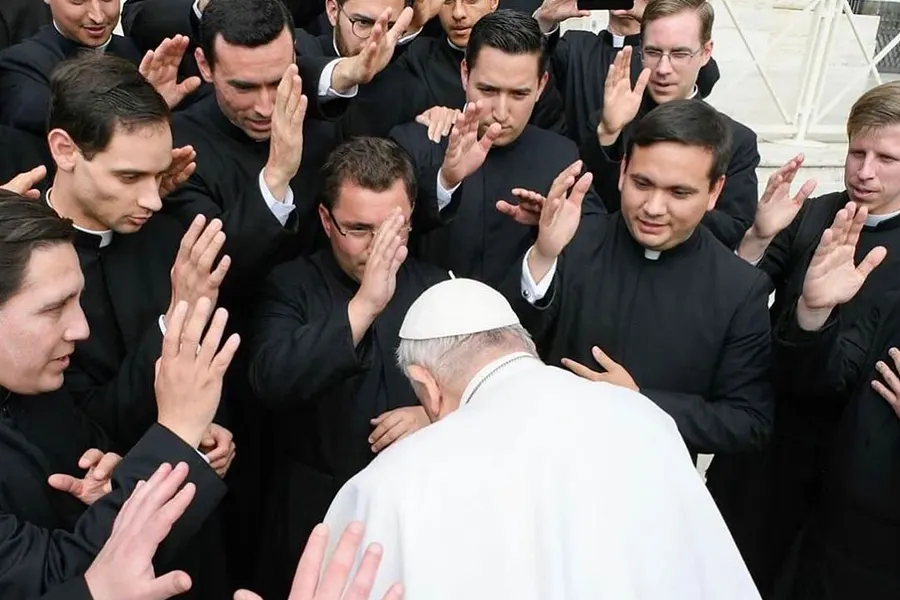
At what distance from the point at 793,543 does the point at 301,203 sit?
248cm

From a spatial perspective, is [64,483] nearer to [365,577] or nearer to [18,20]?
[365,577]

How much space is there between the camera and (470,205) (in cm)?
376

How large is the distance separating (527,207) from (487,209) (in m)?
0.67

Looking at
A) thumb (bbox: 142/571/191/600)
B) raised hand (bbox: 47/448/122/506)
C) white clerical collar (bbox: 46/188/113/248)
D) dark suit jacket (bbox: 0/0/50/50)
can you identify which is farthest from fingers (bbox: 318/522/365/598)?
dark suit jacket (bbox: 0/0/50/50)

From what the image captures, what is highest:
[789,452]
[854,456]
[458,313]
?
[458,313]

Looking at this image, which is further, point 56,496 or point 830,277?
point 830,277

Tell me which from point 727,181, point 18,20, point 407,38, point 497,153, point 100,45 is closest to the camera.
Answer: point 100,45

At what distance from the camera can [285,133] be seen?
2.90m

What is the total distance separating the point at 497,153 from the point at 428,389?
6.69 ft

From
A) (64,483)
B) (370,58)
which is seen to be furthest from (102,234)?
(370,58)

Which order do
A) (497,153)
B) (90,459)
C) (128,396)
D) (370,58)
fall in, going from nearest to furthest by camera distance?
(90,459) → (128,396) → (370,58) → (497,153)

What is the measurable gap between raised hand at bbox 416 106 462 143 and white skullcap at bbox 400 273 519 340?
1.65m

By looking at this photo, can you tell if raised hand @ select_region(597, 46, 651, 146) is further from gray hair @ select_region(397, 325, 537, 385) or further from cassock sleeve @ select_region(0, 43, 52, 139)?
cassock sleeve @ select_region(0, 43, 52, 139)

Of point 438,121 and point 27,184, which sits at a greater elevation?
point 27,184
